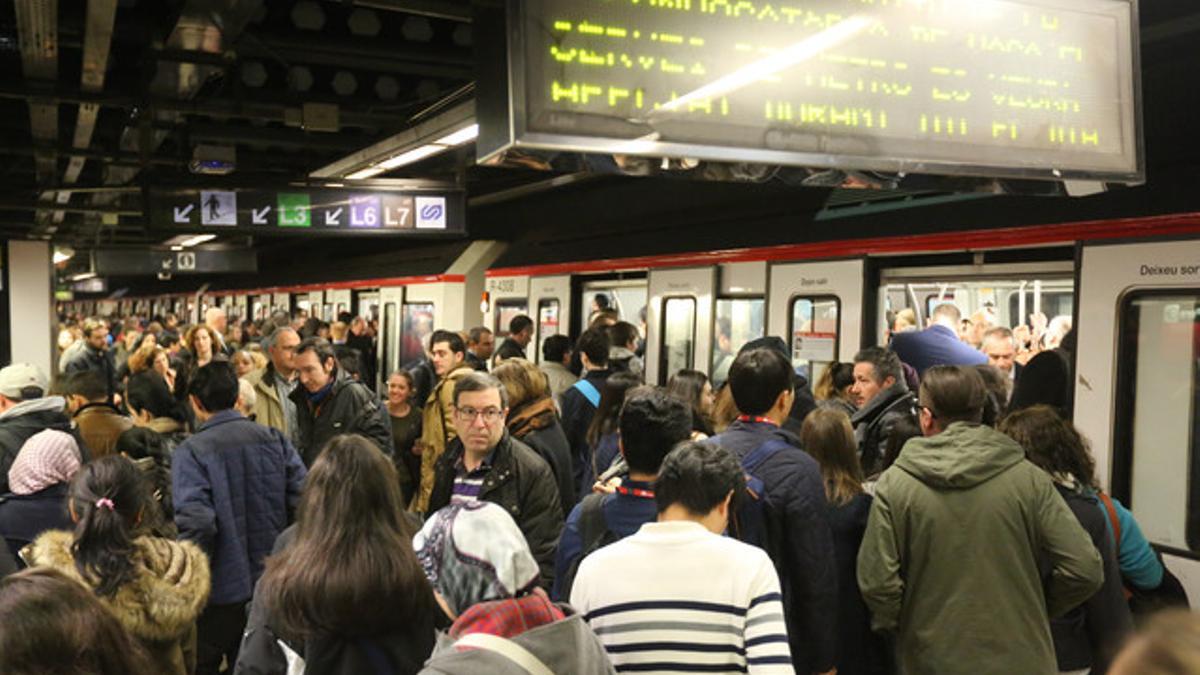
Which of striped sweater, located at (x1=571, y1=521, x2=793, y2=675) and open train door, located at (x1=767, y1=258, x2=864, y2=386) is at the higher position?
open train door, located at (x1=767, y1=258, x2=864, y2=386)

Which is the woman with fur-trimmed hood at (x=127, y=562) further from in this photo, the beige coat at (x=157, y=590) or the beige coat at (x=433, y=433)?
the beige coat at (x=433, y=433)

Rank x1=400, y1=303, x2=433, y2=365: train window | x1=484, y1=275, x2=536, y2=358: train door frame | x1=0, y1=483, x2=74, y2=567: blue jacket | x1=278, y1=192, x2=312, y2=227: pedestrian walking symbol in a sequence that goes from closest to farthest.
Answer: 1. x1=0, y1=483, x2=74, y2=567: blue jacket
2. x1=278, y1=192, x2=312, y2=227: pedestrian walking symbol
3. x1=484, y1=275, x2=536, y2=358: train door frame
4. x1=400, y1=303, x2=433, y2=365: train window

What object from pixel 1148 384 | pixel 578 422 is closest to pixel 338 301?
pixel 578 422

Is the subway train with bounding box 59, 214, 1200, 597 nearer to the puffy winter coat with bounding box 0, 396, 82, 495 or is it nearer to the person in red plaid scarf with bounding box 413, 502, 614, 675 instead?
the person in red plaid scarf with bounding box 413, 502, 614, 675

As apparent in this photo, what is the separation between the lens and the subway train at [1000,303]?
511cm

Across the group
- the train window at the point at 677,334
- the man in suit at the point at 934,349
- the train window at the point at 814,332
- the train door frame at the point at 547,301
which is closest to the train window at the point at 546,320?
the train door frame at the point at 547,301

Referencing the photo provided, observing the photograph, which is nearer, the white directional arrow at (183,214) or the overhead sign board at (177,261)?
the white directional arrow at (183,214)

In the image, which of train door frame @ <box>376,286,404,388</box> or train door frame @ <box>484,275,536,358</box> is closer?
train door frame @ <box>484,275,536,358</box>

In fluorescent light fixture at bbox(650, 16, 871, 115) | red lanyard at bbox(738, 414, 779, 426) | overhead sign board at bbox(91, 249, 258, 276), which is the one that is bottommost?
red lanyard at bbox(738, 414, 779, 426)

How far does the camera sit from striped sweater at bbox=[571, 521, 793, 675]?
2354 mm

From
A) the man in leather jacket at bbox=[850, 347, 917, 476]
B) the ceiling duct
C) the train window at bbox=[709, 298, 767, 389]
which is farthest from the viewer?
the train window at bbox=[709, 298, 767, 389]

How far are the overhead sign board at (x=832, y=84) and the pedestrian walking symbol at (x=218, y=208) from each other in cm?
515

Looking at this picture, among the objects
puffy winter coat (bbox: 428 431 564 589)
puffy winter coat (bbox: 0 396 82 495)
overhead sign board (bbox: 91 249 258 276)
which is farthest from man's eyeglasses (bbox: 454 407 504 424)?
overhead sign board (bbox: 91 249 258 276)

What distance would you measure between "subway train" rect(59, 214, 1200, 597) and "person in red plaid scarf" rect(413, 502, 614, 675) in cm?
393
